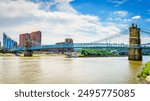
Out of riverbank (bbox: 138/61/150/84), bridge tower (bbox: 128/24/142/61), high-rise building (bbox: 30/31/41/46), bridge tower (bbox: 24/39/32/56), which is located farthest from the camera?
high-rise building (bbox: 30/31/41/46)

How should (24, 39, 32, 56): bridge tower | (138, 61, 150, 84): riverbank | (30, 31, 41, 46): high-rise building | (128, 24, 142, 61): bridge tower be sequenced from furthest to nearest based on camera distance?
(30, 31, 41, 46): high-rise building
(24, 39, 32, 56): bridge tower
(128, 24, 142, 61): bridge tower
(138, 61, 150, 84): riverbank

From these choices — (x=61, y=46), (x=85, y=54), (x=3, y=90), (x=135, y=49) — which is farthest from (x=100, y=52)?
(x=3, y=90)

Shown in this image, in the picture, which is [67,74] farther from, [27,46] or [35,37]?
[35,37]

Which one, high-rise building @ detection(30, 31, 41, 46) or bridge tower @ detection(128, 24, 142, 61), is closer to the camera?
bridge tower @ detection(128, 24, 142, 61)

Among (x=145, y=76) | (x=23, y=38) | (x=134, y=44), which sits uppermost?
(x=23, y=38)

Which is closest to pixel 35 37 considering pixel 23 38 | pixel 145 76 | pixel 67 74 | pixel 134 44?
pixel 23 38

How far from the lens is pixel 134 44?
26766 millimetres

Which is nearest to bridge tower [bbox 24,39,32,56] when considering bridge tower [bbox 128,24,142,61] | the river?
bridge tower [bbox 128,24,142,61]

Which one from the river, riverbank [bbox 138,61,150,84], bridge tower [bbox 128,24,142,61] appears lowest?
the river

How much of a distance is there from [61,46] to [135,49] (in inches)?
311

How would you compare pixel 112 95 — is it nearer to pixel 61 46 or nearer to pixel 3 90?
pixel 3 90

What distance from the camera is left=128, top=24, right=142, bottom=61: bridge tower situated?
26172mm

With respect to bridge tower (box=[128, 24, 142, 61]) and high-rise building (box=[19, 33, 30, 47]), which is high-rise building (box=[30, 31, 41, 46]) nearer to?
high-rise building (box=[19, 33, 30, 47])

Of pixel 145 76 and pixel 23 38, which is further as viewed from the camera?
pixel 23 38
